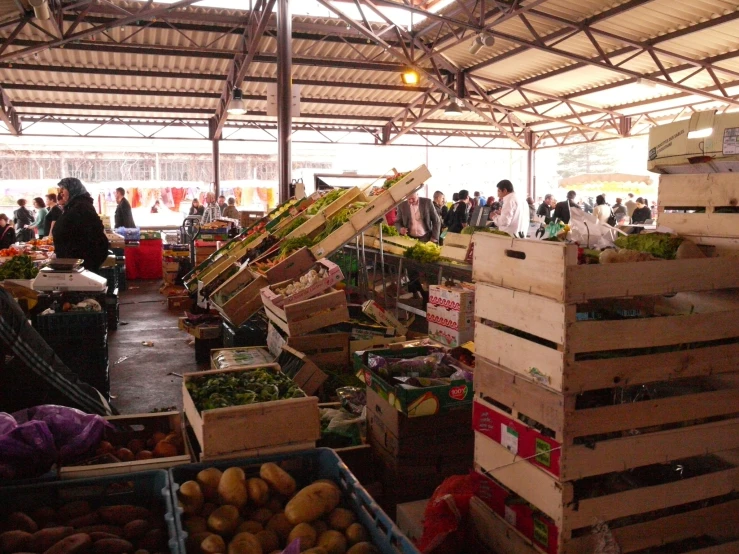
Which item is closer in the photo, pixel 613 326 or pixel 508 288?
pixel 613 326

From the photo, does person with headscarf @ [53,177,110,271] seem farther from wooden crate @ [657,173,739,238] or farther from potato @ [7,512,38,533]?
wooden crate @ [657,173,739,238]

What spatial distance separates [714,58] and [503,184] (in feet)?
16.3

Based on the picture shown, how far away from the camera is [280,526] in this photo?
224 cm

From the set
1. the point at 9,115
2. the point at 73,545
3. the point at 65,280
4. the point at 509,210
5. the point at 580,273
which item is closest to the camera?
the point at 73,545

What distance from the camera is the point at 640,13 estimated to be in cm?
957

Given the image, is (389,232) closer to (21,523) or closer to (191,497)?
(191,497)

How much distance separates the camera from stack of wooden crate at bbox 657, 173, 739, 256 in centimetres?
265

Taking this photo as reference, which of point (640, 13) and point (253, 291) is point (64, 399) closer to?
point (253, 291)

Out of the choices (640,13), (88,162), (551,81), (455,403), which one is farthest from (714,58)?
(88,162)

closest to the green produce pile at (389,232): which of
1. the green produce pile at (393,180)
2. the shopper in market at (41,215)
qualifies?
the green produce pile at (393,180)

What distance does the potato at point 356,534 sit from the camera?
84.7 inches

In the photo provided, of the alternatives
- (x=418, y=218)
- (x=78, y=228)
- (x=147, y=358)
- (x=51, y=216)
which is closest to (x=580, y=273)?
(x=147, y=358)

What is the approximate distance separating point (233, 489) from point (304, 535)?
0.34m

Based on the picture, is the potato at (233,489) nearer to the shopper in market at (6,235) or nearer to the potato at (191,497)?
the potato at (191,497)
